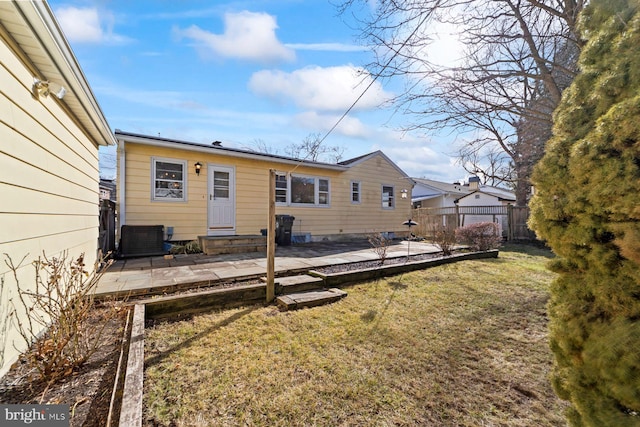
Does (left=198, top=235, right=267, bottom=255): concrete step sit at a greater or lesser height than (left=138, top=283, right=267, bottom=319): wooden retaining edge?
greater

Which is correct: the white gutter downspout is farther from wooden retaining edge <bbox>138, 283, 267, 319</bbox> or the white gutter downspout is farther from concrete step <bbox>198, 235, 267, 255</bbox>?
wooden retaining edge <bbox>138, 283, 267, 319</bbox>

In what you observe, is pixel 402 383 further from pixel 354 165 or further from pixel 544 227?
pixel 354 165

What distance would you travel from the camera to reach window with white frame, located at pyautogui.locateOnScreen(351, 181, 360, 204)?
11057 millimetres

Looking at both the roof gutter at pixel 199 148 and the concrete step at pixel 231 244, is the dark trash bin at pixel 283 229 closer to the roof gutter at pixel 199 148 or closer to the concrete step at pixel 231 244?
the concrete step at pixel 231 244

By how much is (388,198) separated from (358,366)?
10520 millimetres

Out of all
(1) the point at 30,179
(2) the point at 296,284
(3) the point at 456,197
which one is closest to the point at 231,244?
(2) the point at 296,284

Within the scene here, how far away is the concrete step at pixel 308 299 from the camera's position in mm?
3607

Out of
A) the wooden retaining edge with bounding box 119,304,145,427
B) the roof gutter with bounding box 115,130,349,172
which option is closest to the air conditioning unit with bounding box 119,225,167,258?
the roof gutter with bounding box 115,130,349,172

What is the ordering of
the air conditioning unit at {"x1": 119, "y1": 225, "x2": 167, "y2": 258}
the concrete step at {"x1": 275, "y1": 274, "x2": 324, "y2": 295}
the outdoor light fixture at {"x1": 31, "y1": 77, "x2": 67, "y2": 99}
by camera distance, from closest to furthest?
the outdoor light fixture at {"x1": 31, "y1": 77, "x2": 67, "y2": 99} < the concrete step at {"x1": 275, "y1": 274, "x2": 324, "y2": 295} < the air conditioning unit at {"x1": 119, "y1": 225, "x2": 167, "y2": 258}

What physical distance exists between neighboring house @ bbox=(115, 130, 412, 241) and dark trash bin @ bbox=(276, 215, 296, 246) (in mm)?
552

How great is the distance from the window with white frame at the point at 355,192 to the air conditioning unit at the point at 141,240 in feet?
23.2

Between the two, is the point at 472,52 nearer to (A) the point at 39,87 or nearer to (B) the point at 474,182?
(A) the point at 39,87

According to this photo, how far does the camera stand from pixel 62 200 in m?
3.06

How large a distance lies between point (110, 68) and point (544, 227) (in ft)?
25.4
